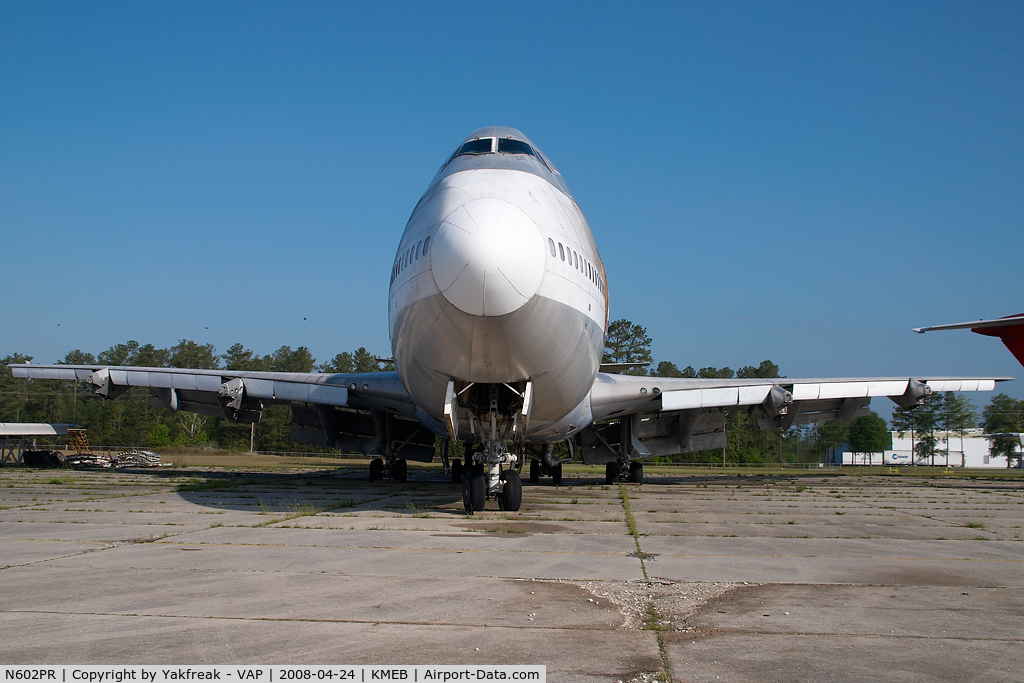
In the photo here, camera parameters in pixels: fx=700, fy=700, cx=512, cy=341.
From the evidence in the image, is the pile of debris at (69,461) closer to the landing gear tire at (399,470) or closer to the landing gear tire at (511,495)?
the landing gear tire at (399,470)

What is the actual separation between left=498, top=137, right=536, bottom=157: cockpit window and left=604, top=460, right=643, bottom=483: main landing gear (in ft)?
33.4

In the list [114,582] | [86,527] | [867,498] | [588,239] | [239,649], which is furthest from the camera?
[867,498]

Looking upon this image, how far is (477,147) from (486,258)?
11.1 feet

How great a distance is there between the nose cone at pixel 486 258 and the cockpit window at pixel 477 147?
2.42 m

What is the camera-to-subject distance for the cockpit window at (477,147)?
Answer: 1009cm

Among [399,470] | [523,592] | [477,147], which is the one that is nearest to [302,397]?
[399,470]

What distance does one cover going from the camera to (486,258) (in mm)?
7469

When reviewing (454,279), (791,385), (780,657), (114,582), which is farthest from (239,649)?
(791,385)

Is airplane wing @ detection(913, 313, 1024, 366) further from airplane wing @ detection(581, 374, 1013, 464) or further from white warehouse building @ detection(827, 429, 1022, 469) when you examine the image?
white warehouse building @ detection(827, 429, 1022, 469)

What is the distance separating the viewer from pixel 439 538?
302 inches

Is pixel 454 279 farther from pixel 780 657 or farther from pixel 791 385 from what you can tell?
pixel 791 385

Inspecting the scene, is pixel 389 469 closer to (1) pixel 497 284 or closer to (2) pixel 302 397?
(2) pixel 302 397

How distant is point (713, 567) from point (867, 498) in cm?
1048

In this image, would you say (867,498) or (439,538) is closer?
(439,538)
